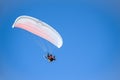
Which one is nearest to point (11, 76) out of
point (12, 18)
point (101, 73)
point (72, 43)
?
point (12, 18)

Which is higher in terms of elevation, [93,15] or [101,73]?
[93,15]

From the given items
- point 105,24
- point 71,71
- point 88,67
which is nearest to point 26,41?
point 71,71

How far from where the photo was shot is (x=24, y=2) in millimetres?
3021

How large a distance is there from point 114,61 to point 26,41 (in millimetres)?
1469

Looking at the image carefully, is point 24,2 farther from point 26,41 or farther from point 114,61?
point 114,61

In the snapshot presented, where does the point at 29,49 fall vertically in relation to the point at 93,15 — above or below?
below

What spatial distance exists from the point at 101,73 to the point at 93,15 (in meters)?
0.96

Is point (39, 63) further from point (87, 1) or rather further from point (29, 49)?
point (87, 1)

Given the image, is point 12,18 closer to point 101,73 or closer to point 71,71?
point 71,71

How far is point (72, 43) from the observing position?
10.0ft

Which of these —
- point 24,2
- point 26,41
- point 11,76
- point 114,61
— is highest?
point 24,2

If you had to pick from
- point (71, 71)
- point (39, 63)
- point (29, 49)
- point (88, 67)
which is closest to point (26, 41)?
point (29, 49)

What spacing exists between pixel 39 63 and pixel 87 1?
1.27m

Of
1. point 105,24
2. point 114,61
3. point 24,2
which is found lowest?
point 114,61
